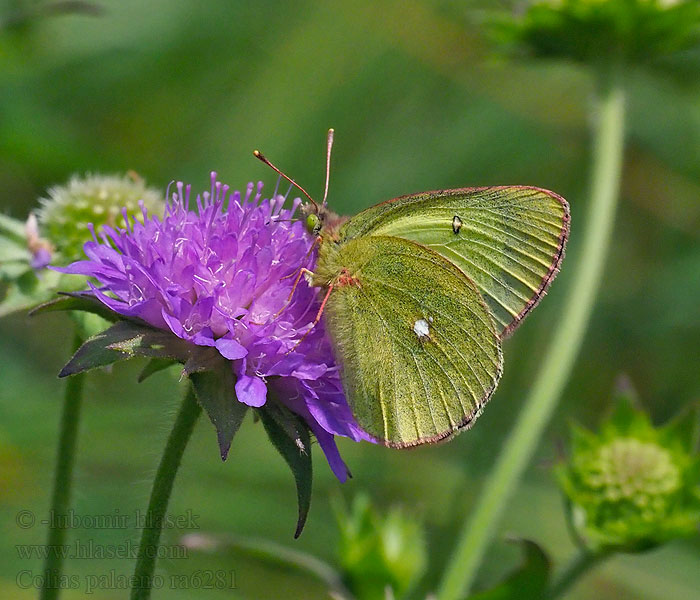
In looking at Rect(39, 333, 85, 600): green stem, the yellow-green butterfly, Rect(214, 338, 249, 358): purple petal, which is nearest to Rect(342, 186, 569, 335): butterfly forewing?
the yellow-green butterfly

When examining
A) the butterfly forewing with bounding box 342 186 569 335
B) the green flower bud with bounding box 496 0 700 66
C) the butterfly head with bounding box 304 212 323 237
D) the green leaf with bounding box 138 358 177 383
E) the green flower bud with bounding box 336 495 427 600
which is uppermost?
the green flower bud with bounding box 496 0 700 66

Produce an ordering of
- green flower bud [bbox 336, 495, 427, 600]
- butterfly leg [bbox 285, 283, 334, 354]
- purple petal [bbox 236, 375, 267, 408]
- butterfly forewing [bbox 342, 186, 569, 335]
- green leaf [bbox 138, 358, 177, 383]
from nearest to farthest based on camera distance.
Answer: purple petal [bbox 236, 375, 267, 408] < green leaf [bbox 138, 358, 177, 383] < butterfly leg [bbox 285, 283, 334, 354] < butterfly forewing [bbox 342, 186, 569, 335] < green flower bud [bbox 336, 495, 427, 600]

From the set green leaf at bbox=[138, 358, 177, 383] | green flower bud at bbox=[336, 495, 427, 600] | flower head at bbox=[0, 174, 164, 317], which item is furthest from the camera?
green flower bud at bbox=[336, 495, 427, 600]

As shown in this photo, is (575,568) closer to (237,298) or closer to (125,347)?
(237,298)

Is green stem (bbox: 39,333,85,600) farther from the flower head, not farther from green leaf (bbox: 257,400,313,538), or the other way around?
green leaf (bbox: 257,400,313,538)

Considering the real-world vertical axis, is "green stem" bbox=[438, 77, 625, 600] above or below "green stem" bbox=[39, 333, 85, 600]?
above

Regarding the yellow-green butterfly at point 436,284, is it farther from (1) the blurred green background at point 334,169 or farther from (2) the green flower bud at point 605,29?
(1) the blurred green background at point 334,169

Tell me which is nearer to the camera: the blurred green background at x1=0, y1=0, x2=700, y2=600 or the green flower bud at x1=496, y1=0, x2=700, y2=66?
the green flower bud at x1=496, y1=0, x2=700, y2=66
